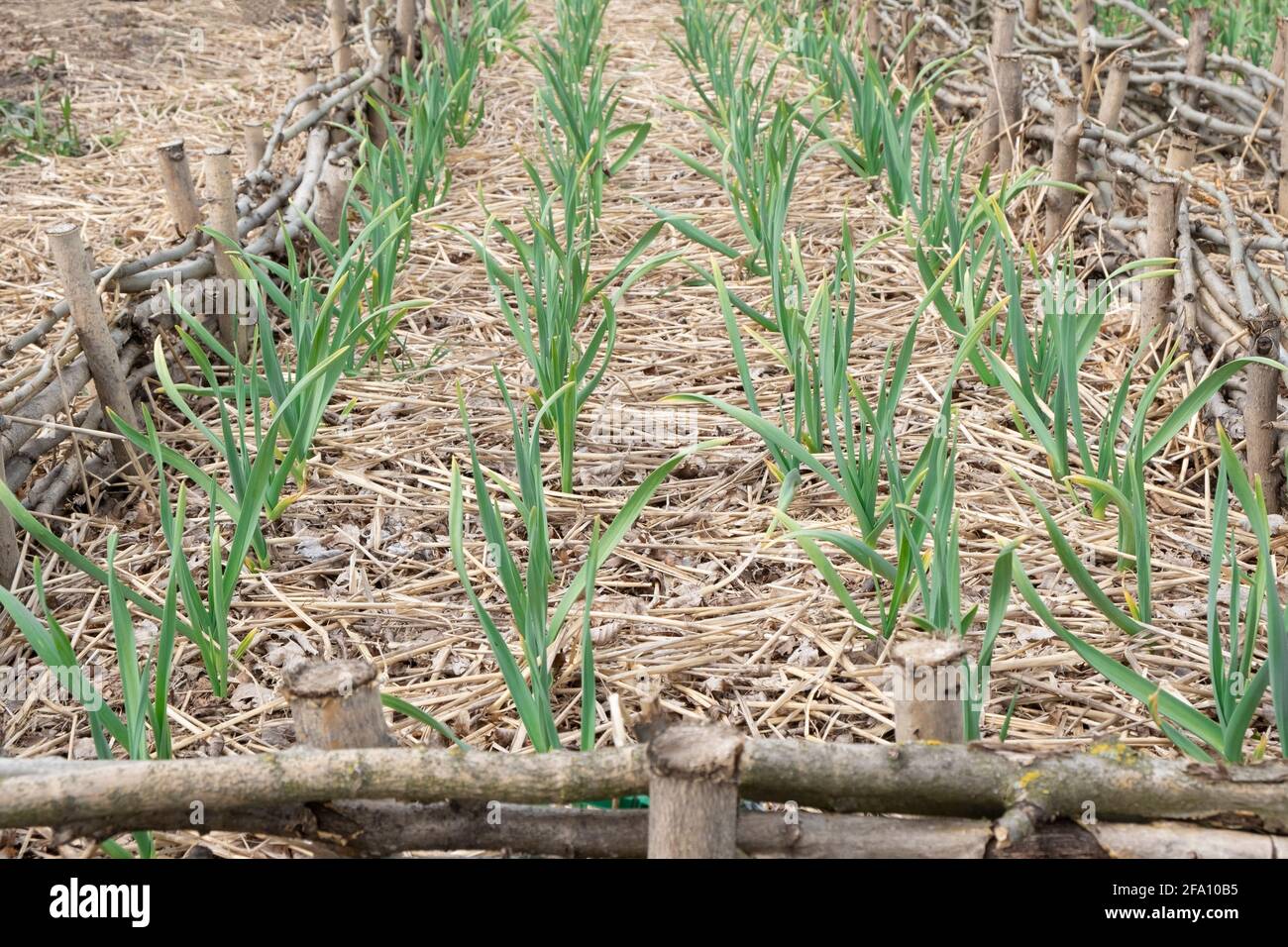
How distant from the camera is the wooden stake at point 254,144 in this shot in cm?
279

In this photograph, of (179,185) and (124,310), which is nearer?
(124,310)

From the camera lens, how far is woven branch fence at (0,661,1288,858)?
119 cm

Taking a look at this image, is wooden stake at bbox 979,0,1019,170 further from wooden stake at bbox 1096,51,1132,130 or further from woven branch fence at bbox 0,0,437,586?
woven branch fence at bbox 0,0,437,586

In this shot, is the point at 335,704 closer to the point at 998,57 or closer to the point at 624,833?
the point at 624,833

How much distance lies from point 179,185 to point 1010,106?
6.71 ft

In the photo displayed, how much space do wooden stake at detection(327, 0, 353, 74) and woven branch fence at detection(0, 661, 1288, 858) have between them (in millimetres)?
2784

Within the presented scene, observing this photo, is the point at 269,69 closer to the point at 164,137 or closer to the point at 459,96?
the point at 164,137

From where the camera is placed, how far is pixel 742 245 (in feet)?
10.1

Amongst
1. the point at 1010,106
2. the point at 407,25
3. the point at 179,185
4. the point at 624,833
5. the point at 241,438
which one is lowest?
the point at 624,833

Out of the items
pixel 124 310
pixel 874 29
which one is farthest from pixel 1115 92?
pixel 124 310

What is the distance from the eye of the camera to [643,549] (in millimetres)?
2033

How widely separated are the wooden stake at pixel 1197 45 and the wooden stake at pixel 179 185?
92.3 inches
